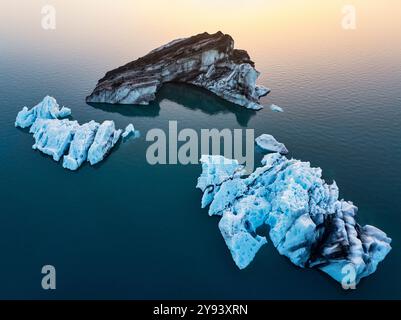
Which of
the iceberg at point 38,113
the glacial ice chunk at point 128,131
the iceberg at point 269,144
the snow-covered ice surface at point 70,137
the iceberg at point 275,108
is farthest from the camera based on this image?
the iceberg at point 275,108

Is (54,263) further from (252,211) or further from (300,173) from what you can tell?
(300,173)

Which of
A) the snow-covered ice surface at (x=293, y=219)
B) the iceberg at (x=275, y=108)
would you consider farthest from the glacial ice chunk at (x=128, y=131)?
the iceberg at (x=275, y=108)

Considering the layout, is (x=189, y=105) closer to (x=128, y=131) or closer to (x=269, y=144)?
(x=128, y=131)

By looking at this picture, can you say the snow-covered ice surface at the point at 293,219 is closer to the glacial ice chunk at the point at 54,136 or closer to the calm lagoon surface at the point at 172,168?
the calm lagoon surface at the point at 172,168

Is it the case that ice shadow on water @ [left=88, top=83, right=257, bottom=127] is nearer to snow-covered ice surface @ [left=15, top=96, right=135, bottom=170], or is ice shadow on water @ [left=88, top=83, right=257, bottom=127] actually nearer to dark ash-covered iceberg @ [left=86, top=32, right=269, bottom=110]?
dark ash-covered iceberg @ [left=86, top=32, right=269, bottom=110]

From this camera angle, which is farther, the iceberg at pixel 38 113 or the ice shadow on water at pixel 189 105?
the ice shadow on water at pixel 189 105
